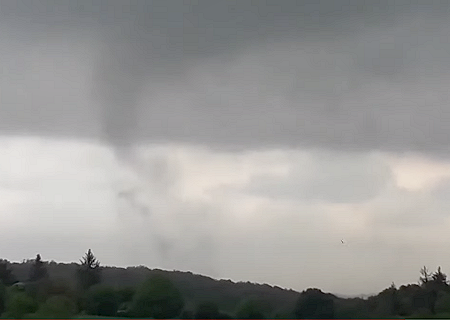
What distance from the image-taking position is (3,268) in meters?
150

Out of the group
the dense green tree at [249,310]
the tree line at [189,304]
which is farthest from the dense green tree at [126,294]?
the dense green tree at [249,310]

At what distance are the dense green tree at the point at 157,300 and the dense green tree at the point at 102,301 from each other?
210 inches

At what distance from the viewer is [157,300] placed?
102 m

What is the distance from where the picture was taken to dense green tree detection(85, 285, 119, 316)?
106306 millimetres

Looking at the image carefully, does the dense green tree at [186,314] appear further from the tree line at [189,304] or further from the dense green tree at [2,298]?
the dense green tree at [2,298]

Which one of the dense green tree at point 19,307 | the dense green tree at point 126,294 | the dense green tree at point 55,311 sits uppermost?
the dense green tree at point 126,294

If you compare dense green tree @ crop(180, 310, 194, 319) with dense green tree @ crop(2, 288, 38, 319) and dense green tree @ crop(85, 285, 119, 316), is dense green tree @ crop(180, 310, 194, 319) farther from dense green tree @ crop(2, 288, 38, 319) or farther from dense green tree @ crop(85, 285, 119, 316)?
dense green tree @ crop(2, 288, 38, 319)

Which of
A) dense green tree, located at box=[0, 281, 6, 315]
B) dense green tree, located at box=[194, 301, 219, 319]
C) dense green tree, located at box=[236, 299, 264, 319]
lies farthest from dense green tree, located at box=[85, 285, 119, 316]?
dense green tree, located at box=[236, 299, 264, 319]

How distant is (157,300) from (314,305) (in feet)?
63.3

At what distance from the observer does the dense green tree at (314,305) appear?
97.4 meters

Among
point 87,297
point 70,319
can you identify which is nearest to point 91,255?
point 87,297

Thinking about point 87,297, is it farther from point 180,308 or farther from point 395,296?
point 395,296

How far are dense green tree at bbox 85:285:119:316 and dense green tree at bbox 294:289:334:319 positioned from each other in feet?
78.5

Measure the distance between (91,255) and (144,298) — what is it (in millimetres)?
55752
